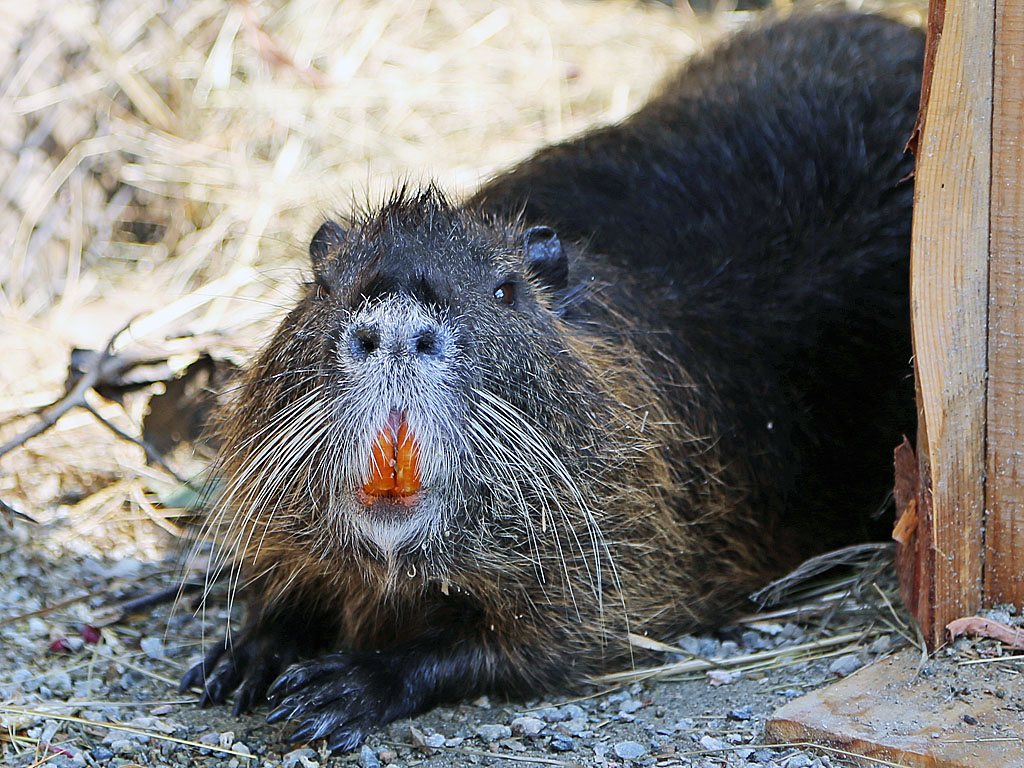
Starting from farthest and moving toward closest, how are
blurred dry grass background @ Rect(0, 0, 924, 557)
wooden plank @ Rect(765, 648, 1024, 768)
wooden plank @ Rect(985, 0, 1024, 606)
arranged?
blurred dry grass background @ Rect(0, 0, 924, 557), wooden plank @ Rect(985, 0, 1024, 606), wooden plank @ Rect(765, 648, 1024, 768)

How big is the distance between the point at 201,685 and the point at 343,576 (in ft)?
1.62

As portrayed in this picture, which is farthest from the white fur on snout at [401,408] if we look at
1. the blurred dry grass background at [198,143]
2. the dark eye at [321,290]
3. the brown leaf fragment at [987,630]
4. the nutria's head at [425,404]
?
the blurred dry grass background at [198,143]

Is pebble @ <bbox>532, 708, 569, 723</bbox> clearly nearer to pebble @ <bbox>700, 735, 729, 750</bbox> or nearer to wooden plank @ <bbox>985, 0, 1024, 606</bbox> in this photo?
pebble @ <bbox>700, 735, 729, 750</bbox>

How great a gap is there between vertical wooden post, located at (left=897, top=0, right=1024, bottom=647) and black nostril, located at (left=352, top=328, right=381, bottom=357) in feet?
3.59

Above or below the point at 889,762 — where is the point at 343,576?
above

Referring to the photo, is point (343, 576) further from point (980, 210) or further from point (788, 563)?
point (980, 210)

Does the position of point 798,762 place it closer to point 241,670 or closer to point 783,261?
point 241,670

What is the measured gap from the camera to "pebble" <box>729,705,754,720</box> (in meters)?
2.55

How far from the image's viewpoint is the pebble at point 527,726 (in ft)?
8.64

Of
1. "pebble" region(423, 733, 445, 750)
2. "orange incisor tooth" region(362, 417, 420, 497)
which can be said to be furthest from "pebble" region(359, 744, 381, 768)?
"orange incisor tooth" region(362, 417, 420, 497)

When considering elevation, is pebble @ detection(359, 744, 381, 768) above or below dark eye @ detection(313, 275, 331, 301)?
below

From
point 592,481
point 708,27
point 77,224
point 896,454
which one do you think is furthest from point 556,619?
point 708,27

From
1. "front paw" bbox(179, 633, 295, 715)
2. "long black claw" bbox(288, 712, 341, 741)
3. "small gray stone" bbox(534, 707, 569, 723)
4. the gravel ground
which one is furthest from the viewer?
"front paw" bbox(179, 633, 295, 715)

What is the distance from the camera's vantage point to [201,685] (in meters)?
2.92
